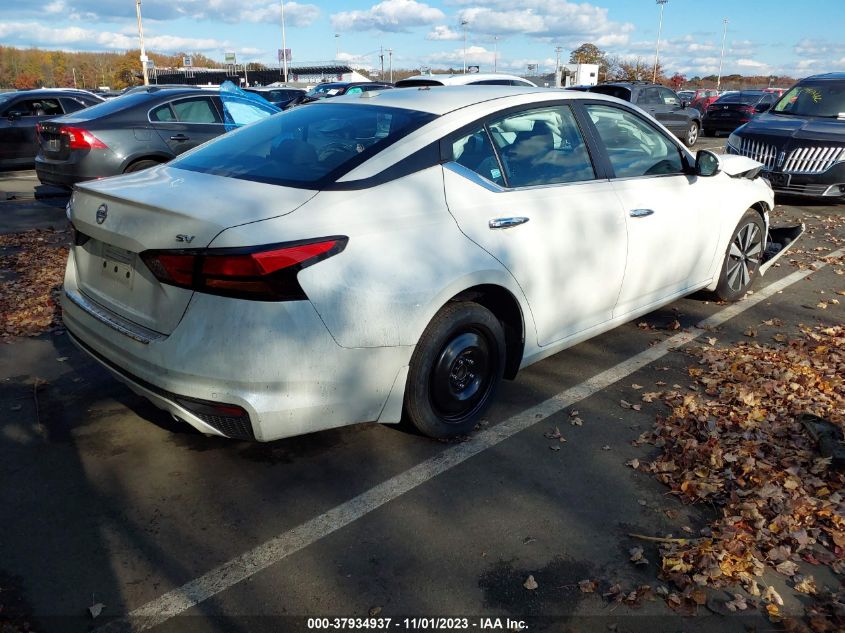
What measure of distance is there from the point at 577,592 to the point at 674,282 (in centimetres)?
288

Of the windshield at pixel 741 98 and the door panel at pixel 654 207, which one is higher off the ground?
the windshield at pixel 741 98

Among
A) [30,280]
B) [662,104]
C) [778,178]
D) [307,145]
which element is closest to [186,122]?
[30,280]

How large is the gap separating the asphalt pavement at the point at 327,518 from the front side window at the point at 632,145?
4.61ft

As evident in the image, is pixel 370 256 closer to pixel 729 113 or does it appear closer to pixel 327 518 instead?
pixel 327 518

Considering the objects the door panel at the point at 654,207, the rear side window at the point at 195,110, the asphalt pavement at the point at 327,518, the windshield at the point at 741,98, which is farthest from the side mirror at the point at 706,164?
the windshield at the point at 741,98

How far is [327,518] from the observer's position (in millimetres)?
2967

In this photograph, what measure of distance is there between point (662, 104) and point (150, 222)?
18.9 meters

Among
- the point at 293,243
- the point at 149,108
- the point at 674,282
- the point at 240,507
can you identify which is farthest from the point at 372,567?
the point at 149,108

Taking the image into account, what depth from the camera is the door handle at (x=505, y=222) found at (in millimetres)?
3385

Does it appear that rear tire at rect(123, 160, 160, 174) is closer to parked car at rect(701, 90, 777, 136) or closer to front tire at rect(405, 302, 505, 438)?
front tire at rect(405, 302, 505, 438)

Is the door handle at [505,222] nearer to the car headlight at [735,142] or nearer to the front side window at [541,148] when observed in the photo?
the front side window at [541,148]

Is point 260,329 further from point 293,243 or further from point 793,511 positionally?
point 793,511

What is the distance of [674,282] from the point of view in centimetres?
484

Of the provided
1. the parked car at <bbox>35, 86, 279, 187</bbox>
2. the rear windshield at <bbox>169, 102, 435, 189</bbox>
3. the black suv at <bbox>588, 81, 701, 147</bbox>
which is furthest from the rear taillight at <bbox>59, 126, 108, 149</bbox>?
the black suv at <bbox>588, 81, 701, 147</bbox>
